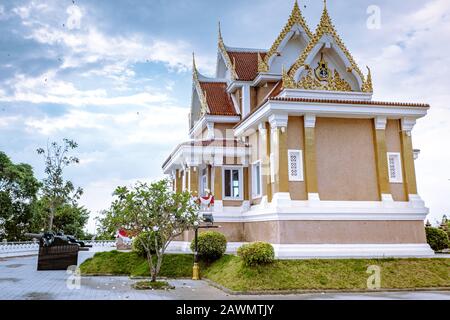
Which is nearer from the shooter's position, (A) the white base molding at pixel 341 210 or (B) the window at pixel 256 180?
(A) the white base molding at pixel 341 210

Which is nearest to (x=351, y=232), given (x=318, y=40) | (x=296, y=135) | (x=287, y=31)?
(x=296, y=135)

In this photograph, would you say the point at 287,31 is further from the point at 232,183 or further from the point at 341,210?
the point at 341,210

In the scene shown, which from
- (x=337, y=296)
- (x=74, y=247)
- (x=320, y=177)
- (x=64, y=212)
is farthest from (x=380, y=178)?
(x=64, y=212)

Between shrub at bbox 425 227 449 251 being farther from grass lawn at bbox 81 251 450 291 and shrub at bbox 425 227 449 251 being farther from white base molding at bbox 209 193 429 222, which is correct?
grass lawn at bbox 81 251 450 291

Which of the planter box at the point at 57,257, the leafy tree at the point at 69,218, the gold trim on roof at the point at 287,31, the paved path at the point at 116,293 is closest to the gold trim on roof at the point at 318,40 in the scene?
the gold trim on roof at the point at 287,31

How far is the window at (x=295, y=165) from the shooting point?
45.9 feet

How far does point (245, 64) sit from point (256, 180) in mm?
6377

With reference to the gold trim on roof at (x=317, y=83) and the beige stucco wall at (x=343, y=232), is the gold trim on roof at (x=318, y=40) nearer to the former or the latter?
the gold trim on roof at (x=317, y=83)

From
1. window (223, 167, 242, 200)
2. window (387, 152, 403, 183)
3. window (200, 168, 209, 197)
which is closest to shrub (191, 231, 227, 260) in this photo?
window (223, 167, 242, 200)

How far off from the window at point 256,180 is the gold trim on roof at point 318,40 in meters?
3.71

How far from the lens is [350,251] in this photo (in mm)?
13133
